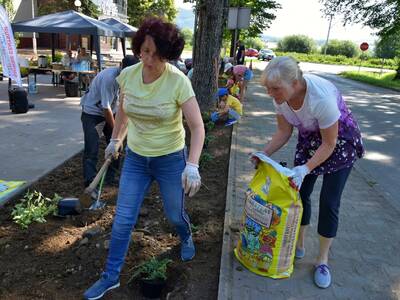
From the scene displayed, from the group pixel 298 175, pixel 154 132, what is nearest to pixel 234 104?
pixel 298 175

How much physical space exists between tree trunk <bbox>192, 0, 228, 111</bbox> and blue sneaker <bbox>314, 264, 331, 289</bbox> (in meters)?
6.24

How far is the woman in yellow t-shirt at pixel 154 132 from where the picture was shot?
97.0 inches

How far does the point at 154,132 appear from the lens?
2633mm

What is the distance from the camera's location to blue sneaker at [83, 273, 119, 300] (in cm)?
268

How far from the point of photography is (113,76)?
161 inches

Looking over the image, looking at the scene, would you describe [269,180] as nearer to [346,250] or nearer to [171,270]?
[171,270]

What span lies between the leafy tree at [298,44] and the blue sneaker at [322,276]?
84446 mm

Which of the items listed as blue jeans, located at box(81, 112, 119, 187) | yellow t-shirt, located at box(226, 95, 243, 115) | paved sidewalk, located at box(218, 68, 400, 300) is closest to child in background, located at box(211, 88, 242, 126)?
yellow t-shirt, located at box(226, 95, 243, 115)

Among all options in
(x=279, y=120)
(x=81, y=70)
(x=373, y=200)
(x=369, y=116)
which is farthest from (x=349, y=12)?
(x=279, y=120)

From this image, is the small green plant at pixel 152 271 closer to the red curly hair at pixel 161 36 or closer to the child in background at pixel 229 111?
the red curly hair at pixel 161 36

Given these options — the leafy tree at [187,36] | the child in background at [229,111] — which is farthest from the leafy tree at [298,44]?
the child in background at [229,111]

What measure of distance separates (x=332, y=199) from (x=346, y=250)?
100 centimetres

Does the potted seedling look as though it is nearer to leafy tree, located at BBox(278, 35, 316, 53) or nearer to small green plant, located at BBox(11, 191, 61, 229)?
small green plant, located at BBox(11, 191, 61, 229)

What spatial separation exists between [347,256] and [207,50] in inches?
245
